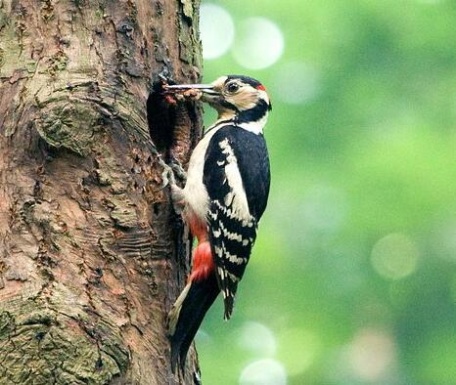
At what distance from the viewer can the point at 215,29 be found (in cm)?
1242

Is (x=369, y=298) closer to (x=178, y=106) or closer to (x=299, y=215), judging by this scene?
(x=299, y=215)

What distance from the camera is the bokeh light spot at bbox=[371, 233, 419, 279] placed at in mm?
11281

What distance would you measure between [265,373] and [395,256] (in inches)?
61.8

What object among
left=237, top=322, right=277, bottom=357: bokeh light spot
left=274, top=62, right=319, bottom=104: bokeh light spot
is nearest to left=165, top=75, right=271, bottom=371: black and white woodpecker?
left=237, top=322, right=277, bottom=357: bokeh light spot

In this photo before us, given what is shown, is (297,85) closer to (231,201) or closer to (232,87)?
(232,87)

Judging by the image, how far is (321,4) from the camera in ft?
38.1

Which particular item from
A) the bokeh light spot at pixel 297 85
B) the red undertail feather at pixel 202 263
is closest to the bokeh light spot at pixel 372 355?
the bokeh light spot at pixel 297 85

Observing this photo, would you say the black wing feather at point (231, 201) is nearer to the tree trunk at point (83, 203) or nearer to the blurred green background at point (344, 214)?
the tree trunk at point (83, 203)

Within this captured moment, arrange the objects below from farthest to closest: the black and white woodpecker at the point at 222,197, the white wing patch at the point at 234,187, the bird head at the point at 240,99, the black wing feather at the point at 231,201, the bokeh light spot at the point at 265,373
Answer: the bokeh light spot at the point at 265,373, the bird head at the point at 240,99, the white wing patch at the point at 234,187, the black wing feather at the point at 231,201, the black and white woodpecker at the point at 222,197

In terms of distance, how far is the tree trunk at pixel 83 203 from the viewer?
4.39 meters

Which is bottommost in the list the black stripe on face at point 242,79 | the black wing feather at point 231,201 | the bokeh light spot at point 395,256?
the black wing feather at point 231,201

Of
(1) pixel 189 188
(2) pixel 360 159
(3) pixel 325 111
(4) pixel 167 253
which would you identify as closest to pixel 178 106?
(1) pixel 189 188

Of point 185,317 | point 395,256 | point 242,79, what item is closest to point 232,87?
point 242,79

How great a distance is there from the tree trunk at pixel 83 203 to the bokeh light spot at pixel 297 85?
265 inches
